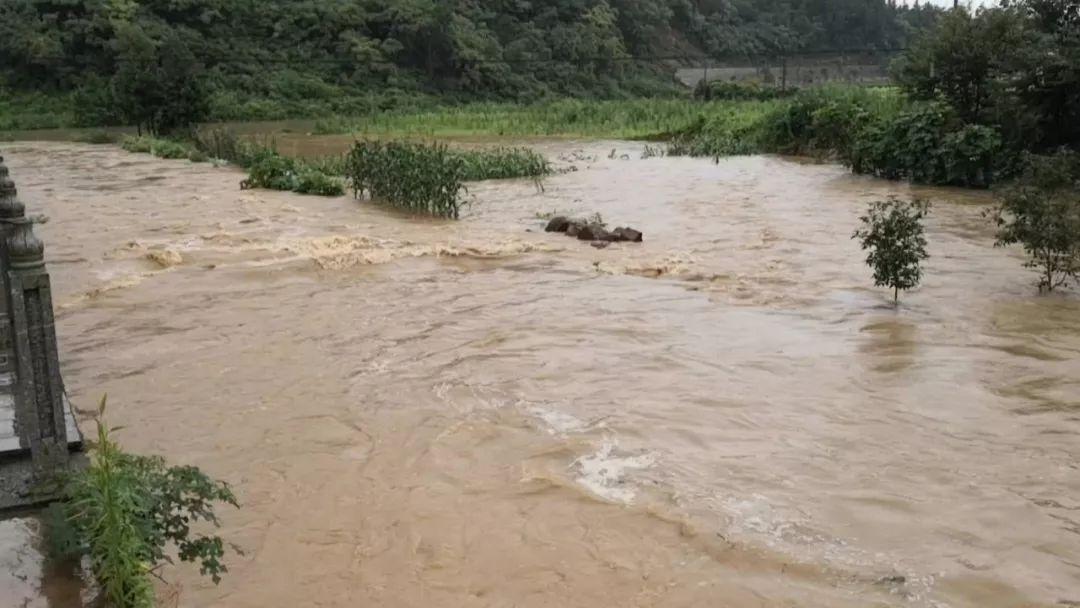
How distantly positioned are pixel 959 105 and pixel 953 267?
1088 centimetres

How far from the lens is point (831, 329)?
8883mm

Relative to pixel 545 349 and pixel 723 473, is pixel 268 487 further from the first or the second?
pixel 545 349

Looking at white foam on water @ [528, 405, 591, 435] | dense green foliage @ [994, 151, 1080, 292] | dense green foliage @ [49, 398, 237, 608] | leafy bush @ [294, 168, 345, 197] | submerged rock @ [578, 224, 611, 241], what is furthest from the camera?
leafy bush @ [294, 168, 345, 197]

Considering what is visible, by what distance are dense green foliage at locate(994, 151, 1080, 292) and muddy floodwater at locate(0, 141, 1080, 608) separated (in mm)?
392

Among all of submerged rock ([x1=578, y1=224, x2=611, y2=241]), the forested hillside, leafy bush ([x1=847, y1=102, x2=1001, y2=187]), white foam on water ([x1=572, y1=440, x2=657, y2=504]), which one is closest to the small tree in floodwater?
submerged rock ([x1=578, y1=224, x2=611, y2=241])

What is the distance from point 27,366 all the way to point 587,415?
3.69 m

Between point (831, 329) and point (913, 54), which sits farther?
point (913, 54)

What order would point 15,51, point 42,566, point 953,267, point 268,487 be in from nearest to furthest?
1. point 42,566
2. point 268,487
3. point 953,267
4. point 15,51

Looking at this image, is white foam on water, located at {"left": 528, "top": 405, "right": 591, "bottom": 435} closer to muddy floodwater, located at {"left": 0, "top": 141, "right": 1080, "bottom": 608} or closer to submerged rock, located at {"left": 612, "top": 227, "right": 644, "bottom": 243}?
muddy floodwater, located at {"left": 0, "top": 141, "right": 1080, "bottom": 608}

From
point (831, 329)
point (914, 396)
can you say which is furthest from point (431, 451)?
point (831, 329)

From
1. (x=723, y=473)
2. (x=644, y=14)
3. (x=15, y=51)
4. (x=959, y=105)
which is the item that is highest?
(x=644, y=14)

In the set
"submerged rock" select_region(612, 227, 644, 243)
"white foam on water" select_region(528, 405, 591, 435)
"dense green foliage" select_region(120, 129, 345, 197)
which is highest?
Result: "dense green foliage" select_region(120, 129, 345, 197)

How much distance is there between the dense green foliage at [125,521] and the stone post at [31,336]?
20 centimetres

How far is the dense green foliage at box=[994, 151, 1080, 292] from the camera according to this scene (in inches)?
→ 387
